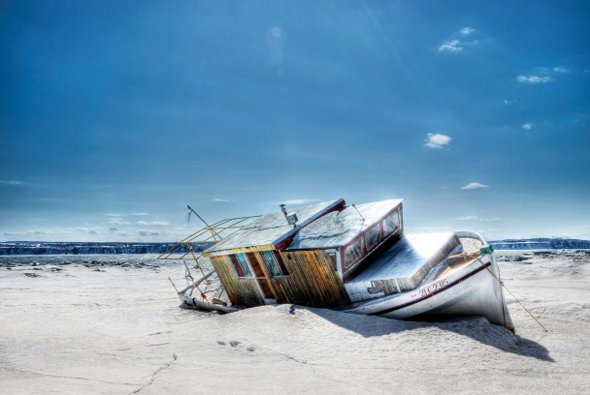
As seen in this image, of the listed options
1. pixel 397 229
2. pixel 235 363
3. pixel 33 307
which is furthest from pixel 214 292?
pixel 235 363

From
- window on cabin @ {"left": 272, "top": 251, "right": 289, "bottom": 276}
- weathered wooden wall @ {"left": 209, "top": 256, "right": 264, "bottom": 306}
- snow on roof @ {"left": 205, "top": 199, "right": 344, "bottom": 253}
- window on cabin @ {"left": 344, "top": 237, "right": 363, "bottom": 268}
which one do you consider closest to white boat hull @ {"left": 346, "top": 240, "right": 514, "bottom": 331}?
window on cabin @ {"left": 344, "top": 237, "right": 363, "bottom": 268}

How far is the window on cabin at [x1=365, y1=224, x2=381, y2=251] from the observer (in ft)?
46.2

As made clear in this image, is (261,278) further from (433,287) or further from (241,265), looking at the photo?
(433,287)

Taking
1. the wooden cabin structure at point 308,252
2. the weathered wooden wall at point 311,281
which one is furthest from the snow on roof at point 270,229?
the weathered wooden wall at point 311,281

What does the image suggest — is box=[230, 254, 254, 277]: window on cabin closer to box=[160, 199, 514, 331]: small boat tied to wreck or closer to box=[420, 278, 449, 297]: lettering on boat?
box=[160, 199, 514, 331]: small boat tied to wreck

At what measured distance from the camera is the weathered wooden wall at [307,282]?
513 inches

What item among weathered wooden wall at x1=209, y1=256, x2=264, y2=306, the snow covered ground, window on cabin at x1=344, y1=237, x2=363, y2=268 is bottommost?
the snow covered ground

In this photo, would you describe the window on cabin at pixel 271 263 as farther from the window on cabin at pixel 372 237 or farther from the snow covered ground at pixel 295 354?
the window on cabin at pixel 372 237

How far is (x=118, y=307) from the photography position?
19.0 metres

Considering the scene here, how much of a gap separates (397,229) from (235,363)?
923 cm

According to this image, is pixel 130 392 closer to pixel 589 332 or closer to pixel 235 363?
pixel 235 363

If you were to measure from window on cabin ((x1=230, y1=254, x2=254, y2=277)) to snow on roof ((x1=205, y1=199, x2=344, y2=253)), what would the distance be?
490mm

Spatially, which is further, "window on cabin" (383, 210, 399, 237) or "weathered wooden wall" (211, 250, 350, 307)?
"window on cabin" (383, 210, 399, 237)

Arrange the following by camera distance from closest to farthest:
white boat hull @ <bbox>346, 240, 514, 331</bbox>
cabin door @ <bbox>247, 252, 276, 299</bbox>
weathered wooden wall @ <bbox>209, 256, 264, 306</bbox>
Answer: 1. white boat hull @ <bbox>346, 240, 514, 331</bbox>
2. cabin door @ <bbox>247, 252, 276, 299</bbox>
3. weathered wooden wall @ <bbox>209, 256, 264, 306</bbox>
